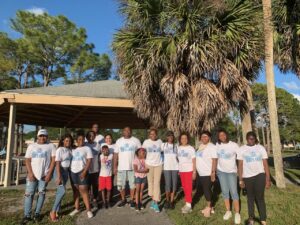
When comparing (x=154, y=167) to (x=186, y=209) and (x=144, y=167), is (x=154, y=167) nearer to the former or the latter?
(x=144, y=167)

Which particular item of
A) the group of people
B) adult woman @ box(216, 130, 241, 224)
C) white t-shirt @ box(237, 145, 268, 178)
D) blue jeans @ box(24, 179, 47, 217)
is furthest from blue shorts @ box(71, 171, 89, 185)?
white t-shirt @ box(237, 145, 268, 178)

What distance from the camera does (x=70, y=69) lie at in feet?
104

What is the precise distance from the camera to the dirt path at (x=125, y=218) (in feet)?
18.9

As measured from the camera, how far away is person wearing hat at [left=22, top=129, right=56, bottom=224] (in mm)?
5605

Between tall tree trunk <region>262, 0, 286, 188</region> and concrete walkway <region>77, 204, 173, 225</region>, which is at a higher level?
tall tree trunk <region>262, 0, 286, 188</region>

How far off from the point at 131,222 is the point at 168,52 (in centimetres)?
436

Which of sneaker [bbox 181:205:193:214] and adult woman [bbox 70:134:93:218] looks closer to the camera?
adult woman [bbox 70:134:93:218]

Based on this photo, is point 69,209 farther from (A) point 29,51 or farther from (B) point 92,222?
(A) point 29,51

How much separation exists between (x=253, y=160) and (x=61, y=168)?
3595mm

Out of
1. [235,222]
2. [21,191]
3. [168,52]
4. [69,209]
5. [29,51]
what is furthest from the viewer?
[29,51]

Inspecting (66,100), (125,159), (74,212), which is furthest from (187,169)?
(66,100)

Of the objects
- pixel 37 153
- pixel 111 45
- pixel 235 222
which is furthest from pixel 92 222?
pixel 111 45

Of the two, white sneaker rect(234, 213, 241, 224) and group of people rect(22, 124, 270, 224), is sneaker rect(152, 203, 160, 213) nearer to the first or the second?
group of people rect(22, 124, 270, 224)

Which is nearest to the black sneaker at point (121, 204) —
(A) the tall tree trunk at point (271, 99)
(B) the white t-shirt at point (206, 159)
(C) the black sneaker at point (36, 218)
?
(C) the black sneaker at point (36, 218)
